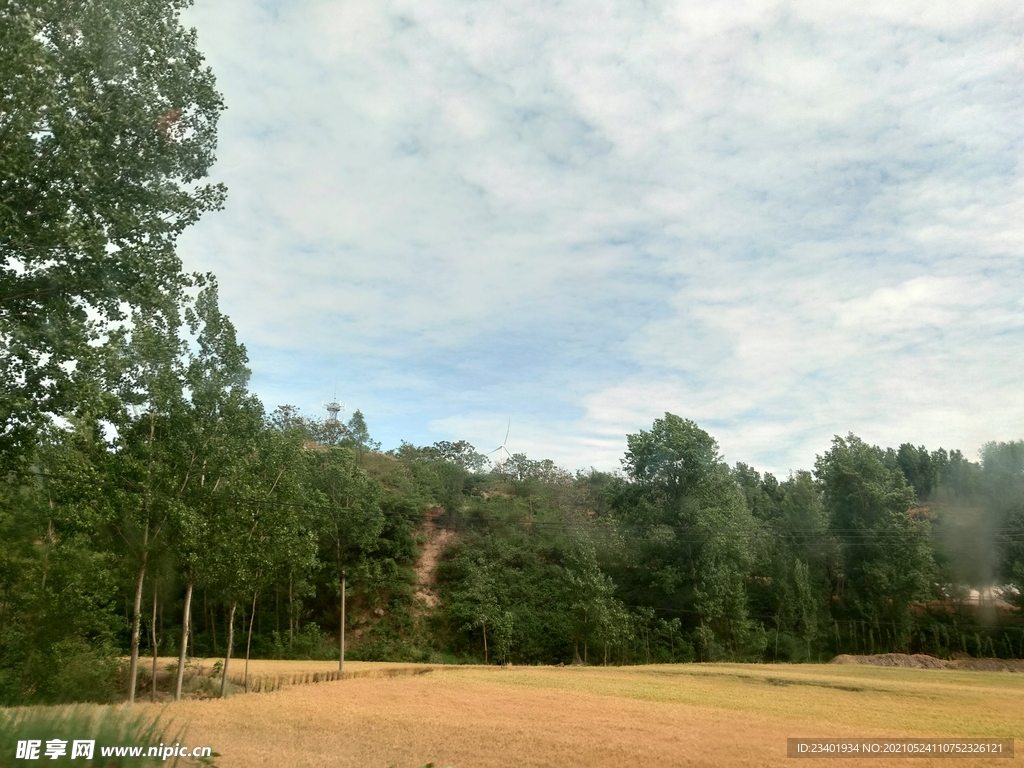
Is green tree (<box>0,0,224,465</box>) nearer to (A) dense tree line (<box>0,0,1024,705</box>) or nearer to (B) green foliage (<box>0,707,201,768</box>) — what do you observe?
(A) dense tree line (<box>0,0,1024,705</box>)

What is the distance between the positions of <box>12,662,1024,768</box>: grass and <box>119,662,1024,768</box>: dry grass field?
0.05 m

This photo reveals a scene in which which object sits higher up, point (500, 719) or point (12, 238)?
point (12, 238)

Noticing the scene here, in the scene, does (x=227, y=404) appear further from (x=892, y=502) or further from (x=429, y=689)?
(x=892, y=502)

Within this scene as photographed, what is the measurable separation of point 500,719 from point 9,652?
18466 millimetres

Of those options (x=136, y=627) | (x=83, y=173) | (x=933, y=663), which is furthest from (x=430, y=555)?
(x=83, y=173)

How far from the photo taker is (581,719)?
1681cm

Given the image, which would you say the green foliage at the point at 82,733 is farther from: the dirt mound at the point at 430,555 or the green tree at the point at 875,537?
the green tree at the point at 875,537

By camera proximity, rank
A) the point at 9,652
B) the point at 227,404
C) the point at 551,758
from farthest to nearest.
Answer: the point at 9,652, the point at 227,404, the point at 551,758

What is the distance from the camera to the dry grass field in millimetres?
12164

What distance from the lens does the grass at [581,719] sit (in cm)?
1219

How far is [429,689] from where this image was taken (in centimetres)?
2539

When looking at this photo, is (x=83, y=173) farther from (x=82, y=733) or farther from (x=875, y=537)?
(x=875, y=537)

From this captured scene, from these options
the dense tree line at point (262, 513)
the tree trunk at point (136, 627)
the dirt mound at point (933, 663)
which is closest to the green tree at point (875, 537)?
the dense tree line at point (262, 513)

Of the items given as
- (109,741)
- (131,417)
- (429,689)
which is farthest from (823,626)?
(109,741)
